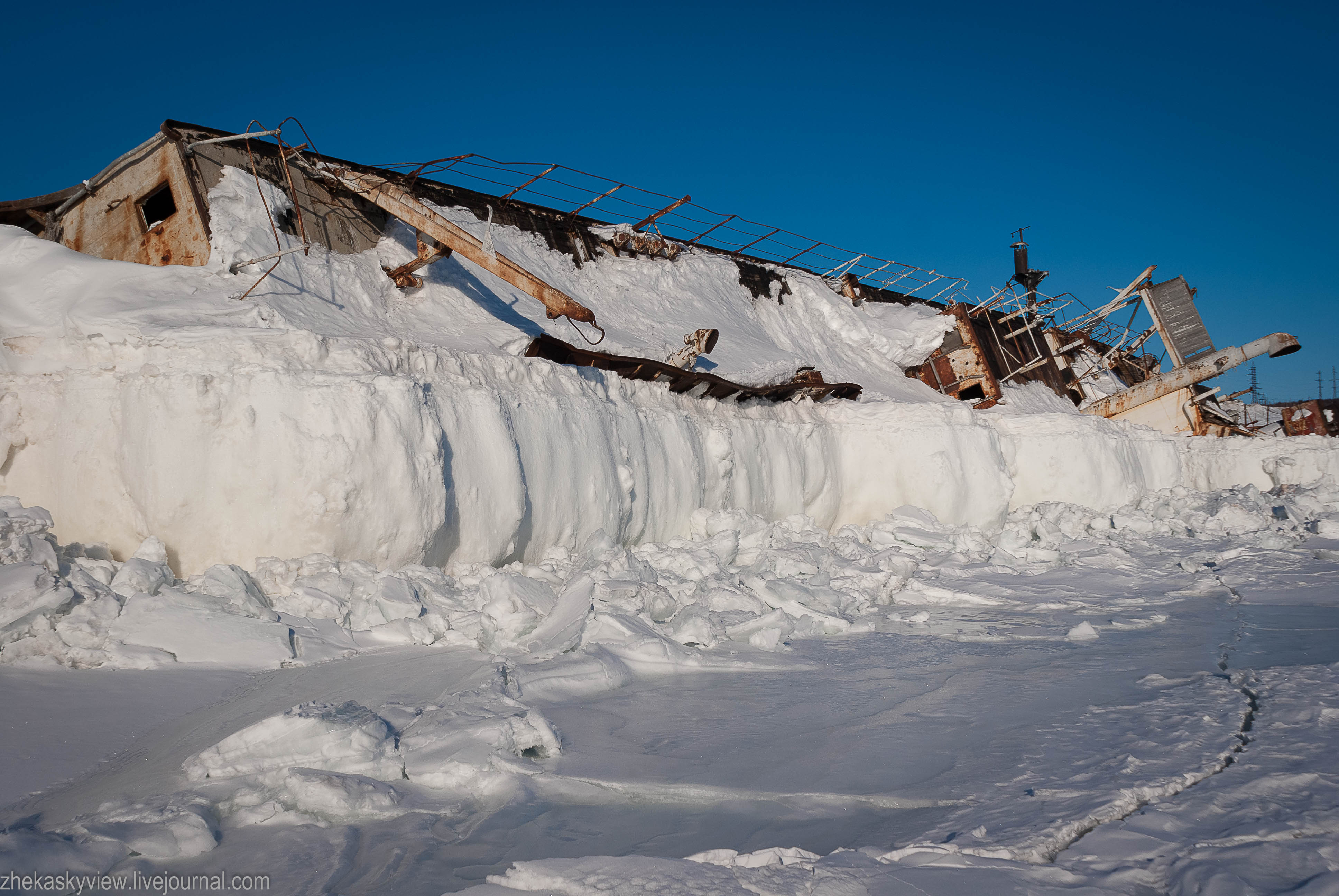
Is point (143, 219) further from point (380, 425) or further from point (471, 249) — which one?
point (380, 425)

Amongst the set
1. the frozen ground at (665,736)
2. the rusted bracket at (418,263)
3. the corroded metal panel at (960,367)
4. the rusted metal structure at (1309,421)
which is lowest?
the frozen ground at (665,736)

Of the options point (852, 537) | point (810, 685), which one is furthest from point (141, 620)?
point (852, 537)

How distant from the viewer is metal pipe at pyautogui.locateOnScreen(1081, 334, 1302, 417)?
59.4 ft

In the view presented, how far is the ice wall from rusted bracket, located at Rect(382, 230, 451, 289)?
0.18m

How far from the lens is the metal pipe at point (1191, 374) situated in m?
18.1

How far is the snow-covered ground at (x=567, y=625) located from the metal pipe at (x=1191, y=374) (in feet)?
18.7

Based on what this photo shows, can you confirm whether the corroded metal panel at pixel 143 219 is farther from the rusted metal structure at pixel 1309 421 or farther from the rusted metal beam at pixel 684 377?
the rusted metal structure at pixel 1309 421

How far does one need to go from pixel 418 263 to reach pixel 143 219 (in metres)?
3.21

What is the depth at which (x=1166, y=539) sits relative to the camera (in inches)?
457

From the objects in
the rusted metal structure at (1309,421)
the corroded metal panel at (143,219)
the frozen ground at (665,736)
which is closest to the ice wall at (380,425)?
the corroded metal panel at (143,219)

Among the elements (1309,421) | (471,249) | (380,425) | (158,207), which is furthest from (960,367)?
(158,207)

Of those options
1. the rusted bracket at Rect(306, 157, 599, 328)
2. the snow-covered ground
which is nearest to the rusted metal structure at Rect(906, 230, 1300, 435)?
the snow-covered ground

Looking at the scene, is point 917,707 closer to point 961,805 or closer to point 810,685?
point 810,685

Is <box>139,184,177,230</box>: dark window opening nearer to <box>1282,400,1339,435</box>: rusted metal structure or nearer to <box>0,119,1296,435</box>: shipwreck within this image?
<box>0,119,1296,435</box>: shipwreck
